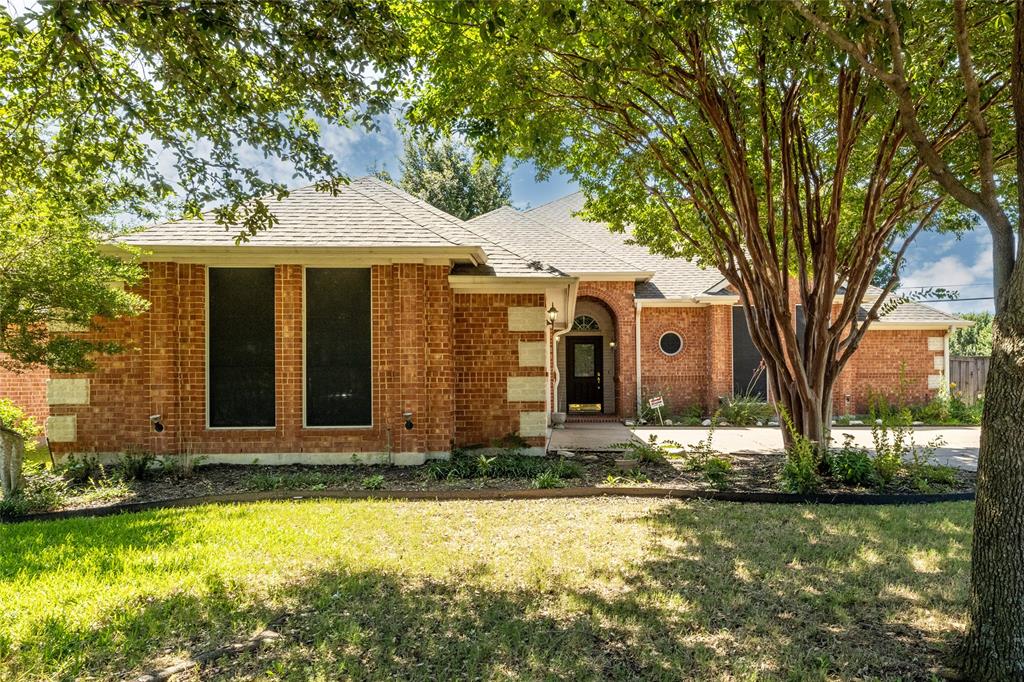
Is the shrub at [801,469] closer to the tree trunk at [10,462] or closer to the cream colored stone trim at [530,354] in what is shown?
the cream colored stone trim at [530,354]

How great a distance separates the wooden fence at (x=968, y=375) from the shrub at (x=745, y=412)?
8634 millimetres

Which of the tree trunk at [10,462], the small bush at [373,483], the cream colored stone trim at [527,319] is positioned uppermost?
the cream colored stone trim at [527,319]

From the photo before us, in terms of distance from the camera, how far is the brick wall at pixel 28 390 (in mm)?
11434

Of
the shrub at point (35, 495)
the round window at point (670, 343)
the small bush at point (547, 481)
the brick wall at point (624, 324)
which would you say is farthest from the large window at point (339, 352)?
the round window at point (670, 343)

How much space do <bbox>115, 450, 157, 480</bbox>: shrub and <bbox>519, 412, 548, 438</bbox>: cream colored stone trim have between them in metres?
5.66

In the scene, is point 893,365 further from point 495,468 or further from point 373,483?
point 373,483

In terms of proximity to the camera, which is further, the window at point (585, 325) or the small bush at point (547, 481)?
the window at point (585, 325)

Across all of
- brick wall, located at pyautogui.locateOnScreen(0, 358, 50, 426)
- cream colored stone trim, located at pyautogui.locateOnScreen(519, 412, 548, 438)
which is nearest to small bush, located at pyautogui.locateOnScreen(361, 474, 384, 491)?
cream colored stone trim, located at pyautogui.locateOnScreen(519, 412, 548, 438)

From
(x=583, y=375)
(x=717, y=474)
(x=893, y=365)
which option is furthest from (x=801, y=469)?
(x=893, y=365)

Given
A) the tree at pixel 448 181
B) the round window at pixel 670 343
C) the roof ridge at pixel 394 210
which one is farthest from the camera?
the tree at pixel 448 181

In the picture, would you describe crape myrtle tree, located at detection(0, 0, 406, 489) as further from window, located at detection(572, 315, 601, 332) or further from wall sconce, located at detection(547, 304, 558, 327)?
window, located at detection(572, 315, 601, 332)

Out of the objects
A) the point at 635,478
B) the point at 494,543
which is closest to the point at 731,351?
the point at 635,478

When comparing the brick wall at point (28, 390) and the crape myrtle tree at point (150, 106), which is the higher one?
the crape myrtle tree at point (150, 106)

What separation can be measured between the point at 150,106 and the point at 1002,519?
7065mm
